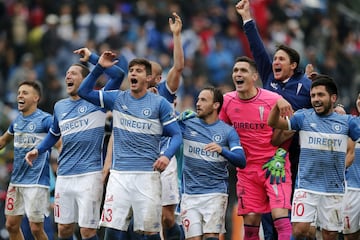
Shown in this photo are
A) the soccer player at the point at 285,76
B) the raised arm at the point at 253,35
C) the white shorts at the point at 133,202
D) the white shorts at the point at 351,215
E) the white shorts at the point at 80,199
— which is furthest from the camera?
the white shorts at the point at 351,215

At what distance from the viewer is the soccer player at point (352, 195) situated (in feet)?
55.0

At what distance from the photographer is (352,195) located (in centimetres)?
1695

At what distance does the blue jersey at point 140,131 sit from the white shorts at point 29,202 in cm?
182

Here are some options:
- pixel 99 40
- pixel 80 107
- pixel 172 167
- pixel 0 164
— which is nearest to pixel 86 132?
pixel 80 107

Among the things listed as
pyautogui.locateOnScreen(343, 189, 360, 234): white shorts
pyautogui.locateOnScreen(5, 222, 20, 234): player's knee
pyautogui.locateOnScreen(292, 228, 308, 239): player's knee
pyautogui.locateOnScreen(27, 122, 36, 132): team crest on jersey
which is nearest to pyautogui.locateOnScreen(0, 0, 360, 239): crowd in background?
pyautogui.locateOnScreen(27, 122, 36, 132): team crest on jersey

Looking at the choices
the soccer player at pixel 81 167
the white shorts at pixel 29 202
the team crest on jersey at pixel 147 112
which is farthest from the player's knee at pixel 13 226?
the team crest on jersey at pixel 147 112

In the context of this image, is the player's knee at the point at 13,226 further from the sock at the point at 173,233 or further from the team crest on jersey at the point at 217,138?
the team crest on jersey at the point at 217,138

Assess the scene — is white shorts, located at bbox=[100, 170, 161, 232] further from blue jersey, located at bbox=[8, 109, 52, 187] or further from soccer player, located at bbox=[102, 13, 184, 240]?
blue jersey, located at bbox=[8, 109, 52, 187]

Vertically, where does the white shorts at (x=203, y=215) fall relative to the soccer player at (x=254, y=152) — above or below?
below

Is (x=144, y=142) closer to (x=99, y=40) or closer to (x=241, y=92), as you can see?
(x=241, y=92)

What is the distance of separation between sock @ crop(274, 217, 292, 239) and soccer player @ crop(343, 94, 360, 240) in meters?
1.47

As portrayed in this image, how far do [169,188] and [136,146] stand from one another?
1.49 metres

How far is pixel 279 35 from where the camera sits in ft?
97.8

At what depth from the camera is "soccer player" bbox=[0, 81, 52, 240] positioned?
1672 centimetres
